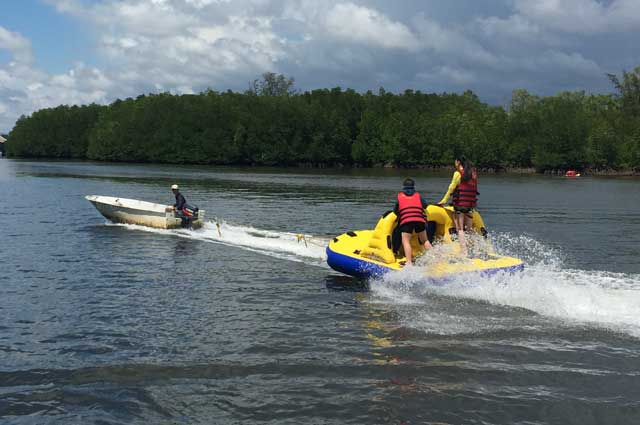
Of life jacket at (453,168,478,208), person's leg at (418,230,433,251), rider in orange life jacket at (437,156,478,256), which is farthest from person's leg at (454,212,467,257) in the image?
person's leg at (418,230,433,251)

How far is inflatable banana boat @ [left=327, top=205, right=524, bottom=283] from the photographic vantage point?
1137 centimetres

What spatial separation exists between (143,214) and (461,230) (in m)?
12.6

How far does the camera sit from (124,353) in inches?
328

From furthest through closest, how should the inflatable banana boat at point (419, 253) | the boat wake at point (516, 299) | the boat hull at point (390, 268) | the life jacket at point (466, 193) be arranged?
the life jacket at point (466, 193) → the inflatable banana boat at point (419, 253) → the boat hull at point (390, 268) → the boat wake at point (516, 299)

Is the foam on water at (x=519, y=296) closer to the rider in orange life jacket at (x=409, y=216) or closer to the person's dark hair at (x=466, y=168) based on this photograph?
the rider in orange life jacket at (x=409, y=216)

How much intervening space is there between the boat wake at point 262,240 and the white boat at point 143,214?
0.70ft

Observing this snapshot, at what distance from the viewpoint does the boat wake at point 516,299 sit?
9.62 metres

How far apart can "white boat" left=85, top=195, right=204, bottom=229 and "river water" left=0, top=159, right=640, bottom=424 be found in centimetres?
335

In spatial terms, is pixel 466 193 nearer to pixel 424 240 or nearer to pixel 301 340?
pixel 424 240

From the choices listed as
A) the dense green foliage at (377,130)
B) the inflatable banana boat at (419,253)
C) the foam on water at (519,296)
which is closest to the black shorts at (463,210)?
the inflatable banana boat at (419,253)

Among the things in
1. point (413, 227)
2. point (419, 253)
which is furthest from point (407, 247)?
point (419, 253)

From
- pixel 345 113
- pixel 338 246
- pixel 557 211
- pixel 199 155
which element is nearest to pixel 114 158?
pixel 199 155

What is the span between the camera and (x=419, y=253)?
12.5 metres

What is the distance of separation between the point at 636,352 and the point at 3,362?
8.72 m
